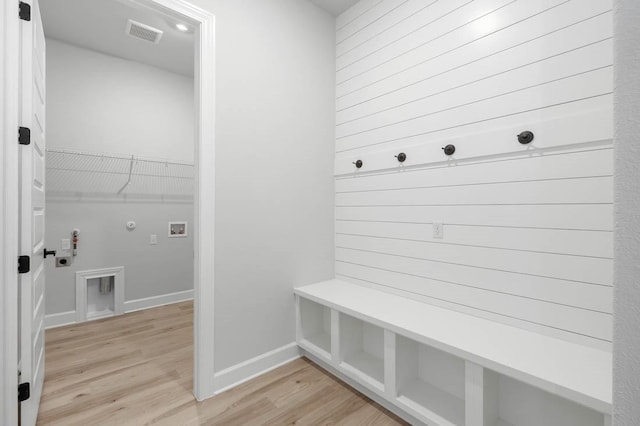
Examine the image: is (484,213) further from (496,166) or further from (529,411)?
(529,411)

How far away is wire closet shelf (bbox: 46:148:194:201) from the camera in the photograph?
10.1 ft

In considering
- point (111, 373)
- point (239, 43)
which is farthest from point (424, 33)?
point (111, 373)

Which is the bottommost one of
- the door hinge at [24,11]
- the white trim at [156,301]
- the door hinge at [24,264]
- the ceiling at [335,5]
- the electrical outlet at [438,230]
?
the white trim at [156,301]

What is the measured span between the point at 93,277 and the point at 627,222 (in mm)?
4193

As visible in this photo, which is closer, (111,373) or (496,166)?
(496,166)

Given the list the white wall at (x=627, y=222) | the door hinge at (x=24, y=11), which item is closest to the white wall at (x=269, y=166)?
the door hinge at (x=24, y=11)

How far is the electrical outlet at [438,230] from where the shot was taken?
191 cm

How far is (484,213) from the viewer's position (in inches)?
67.8

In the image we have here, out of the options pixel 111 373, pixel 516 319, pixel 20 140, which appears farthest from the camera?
pixel 111 373

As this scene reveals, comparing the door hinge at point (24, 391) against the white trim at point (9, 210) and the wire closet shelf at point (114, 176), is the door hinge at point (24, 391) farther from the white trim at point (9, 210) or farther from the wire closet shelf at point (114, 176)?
the wire closet shelf at point (114, 176)

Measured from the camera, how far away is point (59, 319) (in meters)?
3.05

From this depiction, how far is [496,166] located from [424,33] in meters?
1.08

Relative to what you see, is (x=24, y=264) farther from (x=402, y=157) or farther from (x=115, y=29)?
(x=115, y=29)

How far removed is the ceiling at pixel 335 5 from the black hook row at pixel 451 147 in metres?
1.39
